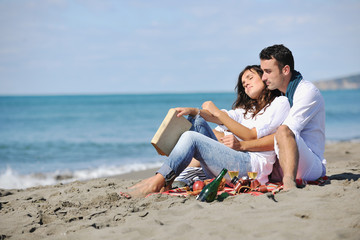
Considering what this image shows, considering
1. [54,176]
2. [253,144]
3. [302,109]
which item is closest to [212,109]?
[253,144]

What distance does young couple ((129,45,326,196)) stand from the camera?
3975mm

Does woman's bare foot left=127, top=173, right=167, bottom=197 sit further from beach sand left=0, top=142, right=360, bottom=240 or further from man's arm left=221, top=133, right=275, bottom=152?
man's arm left=221, top=133, right=275, bottom=152

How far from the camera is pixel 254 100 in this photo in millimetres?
4727

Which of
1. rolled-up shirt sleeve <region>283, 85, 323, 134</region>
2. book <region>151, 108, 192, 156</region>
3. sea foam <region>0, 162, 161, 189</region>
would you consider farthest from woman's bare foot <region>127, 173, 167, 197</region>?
sea foam <region>0, 162, 161, 189</region>

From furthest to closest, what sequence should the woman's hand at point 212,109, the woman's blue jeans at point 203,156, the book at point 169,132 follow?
the woman's hand at point 212,109
the book at point 169,132
the woman's blue jeans at point 203,156

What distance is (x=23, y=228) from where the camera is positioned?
3574 mm

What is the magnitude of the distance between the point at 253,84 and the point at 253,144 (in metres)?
0.89

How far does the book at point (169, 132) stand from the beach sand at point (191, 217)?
574mm

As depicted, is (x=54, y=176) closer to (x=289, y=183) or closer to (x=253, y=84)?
(x=253, y=84)

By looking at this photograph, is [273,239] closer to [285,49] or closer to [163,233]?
[163,233]

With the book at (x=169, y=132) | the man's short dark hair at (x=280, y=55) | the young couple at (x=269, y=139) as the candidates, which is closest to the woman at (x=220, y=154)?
the young couple at (x=269, y=139)

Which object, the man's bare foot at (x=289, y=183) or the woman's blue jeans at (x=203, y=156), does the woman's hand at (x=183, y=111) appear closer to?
the woman's blue jeans at (x=203, y=156)

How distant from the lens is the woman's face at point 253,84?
4.58m

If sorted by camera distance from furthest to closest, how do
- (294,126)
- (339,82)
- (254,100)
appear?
1. (339,82)
2. (254,100)
3. (294,126)
